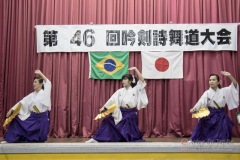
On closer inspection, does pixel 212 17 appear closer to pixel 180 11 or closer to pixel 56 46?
pixel 180 11

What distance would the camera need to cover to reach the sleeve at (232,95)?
5.73m

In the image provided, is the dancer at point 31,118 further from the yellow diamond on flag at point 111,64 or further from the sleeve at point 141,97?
the yellow diamond on flag at point 111,64

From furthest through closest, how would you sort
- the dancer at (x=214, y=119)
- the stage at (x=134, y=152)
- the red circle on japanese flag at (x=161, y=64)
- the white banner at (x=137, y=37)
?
1. the red circle on japanese flag at (x=161, y=64)
2. the white banner at (x=137, y=37)
3. the dancer at (x=214, y=119)
4. the stage at (x=134, y=152)

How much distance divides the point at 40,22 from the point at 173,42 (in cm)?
269

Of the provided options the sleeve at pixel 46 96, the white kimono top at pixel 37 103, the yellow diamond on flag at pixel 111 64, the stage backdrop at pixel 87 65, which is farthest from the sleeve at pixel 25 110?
the yellow diamond on flag at pixel 111 64

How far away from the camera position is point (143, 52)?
7.21 meters

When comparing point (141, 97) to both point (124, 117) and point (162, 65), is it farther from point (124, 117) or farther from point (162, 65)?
point (162, 65)

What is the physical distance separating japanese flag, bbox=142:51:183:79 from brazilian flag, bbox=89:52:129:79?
0.39 m

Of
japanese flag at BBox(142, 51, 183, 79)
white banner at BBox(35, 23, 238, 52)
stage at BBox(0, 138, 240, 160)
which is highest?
white banner at BBox(35, 23, 238, 52)

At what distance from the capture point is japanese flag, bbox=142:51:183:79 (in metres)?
7.18

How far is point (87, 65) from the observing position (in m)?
7.40

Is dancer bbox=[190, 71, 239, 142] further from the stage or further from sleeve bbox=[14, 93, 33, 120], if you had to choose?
sleeve bbox=[14, 93, 33, 120]

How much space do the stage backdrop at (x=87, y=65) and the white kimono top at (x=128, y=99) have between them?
1.29m

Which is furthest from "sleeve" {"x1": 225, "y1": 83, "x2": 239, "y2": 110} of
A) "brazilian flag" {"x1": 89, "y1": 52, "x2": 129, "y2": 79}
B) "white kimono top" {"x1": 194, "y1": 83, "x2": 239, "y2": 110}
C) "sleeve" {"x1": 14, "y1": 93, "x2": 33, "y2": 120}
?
"sleeve" {"x1": 14, "y1": 93, "x2": 33, "y2": 120}
